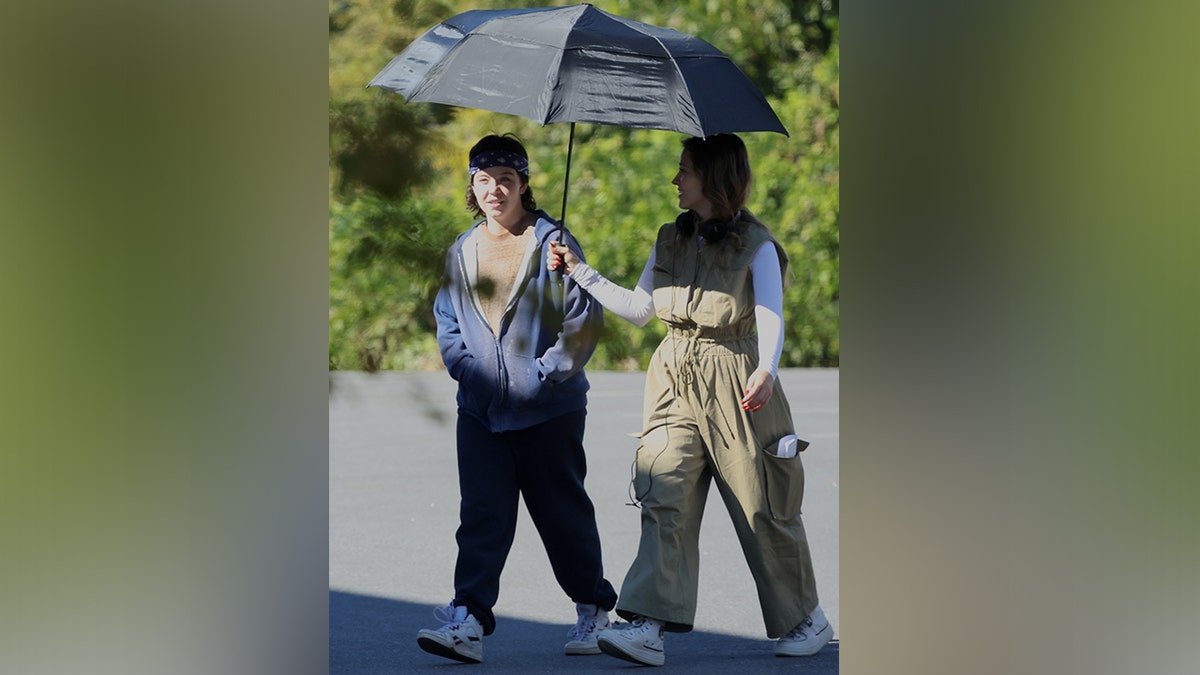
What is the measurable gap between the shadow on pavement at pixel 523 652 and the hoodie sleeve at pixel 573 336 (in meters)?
0.89

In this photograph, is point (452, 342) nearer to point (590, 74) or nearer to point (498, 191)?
point (498, 191)

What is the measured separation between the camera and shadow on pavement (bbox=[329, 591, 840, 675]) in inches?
179

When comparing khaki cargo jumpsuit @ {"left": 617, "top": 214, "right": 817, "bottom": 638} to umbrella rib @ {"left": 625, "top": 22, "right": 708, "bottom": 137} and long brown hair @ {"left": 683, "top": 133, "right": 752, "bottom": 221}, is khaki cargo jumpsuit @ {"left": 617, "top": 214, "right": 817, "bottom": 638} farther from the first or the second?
umbrella rib @ {"left": 625, "top": 22, "right": 708, "bottom": 137}

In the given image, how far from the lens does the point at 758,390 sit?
13.9 ft

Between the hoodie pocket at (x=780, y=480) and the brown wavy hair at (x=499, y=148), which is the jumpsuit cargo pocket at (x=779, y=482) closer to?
the hoodie pocket at (x=780, y=480)

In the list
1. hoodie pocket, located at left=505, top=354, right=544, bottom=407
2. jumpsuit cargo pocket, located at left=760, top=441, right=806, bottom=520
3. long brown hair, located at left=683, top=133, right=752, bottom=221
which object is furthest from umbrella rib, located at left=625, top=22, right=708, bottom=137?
jumpsuit cargo pocket, located at left=760, top=441, right=806, bottom=520

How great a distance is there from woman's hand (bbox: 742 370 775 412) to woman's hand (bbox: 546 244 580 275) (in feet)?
2.02

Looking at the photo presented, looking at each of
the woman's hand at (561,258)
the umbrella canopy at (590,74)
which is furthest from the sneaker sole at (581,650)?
the umbrella canopy at (590,74)
